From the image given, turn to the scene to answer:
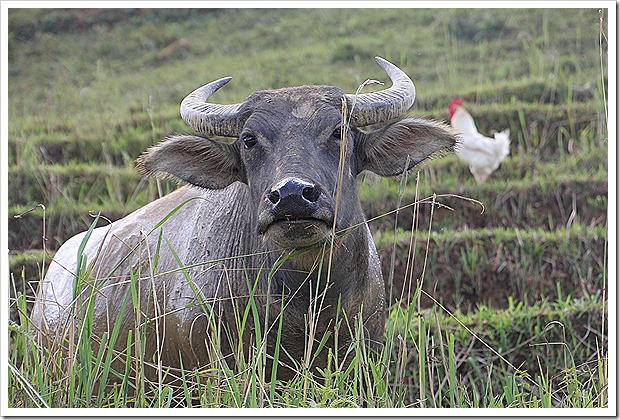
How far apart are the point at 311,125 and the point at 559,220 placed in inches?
178

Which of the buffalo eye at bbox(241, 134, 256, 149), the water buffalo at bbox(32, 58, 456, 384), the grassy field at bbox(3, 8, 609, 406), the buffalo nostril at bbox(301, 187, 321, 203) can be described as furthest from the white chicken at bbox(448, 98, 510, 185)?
the buffalo nostril at bbox(301, 187, 321, 203)

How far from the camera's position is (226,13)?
1327cm

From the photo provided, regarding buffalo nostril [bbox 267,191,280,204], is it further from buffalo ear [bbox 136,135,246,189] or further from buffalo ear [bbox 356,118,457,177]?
buffalo ear [bbox 356,118,457,177]

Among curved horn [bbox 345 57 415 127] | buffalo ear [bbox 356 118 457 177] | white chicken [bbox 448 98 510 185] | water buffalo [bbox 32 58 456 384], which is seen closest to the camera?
water buffalo [bbox 32 58 456 384]

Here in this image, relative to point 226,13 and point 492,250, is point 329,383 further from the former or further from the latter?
point 226,13

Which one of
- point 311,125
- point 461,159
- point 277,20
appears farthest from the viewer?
point 277,20

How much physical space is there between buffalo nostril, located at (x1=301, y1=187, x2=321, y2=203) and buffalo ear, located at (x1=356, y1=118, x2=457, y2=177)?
30.2 inches

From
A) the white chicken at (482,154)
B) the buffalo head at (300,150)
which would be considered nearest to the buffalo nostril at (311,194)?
the buffalo head at (300,150)

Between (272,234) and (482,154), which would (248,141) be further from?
(482,154)

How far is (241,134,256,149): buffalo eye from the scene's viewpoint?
13.0ft

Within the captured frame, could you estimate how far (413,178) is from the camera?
803 centimetres

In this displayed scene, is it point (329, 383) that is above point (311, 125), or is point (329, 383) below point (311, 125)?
below

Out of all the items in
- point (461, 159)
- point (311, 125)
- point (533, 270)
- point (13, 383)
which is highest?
point (311, 125)

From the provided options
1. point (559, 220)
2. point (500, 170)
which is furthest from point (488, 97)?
point (559, 220)
